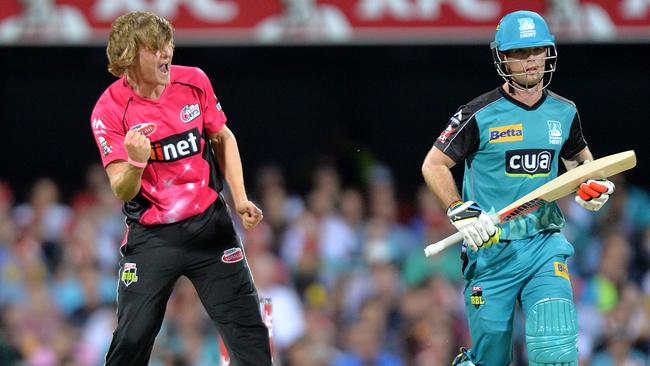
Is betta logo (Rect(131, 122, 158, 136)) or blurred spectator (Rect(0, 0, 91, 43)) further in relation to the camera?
blurred spectator (Rect(0, 0, 91, 43))

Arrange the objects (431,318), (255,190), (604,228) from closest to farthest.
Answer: (431,318) → (604,228) → (255,190)

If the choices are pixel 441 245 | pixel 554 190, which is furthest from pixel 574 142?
pixel 441 245

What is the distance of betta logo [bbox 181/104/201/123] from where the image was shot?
5.28m

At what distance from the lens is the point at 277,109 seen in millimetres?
12773

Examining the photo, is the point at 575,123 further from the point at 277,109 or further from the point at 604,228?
the point at 277,109

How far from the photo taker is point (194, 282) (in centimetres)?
541

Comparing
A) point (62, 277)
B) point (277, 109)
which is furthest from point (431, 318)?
point (277, 109)

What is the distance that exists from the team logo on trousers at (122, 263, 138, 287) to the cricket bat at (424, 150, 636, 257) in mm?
1385

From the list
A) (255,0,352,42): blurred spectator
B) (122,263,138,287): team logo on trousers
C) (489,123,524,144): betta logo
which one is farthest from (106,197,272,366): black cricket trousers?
(255,0,352,42): blurred spectator

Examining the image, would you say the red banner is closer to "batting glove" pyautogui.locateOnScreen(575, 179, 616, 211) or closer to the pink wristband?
"batting glove" pyautogui.locateOnScreen(575, 179, 616, 211)

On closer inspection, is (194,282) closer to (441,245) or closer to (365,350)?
(441,245)

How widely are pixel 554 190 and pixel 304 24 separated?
4.57 meters

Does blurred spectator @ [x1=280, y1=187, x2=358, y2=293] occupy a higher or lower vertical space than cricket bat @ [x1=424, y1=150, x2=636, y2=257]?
lower

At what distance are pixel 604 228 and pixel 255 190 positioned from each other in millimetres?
3458
